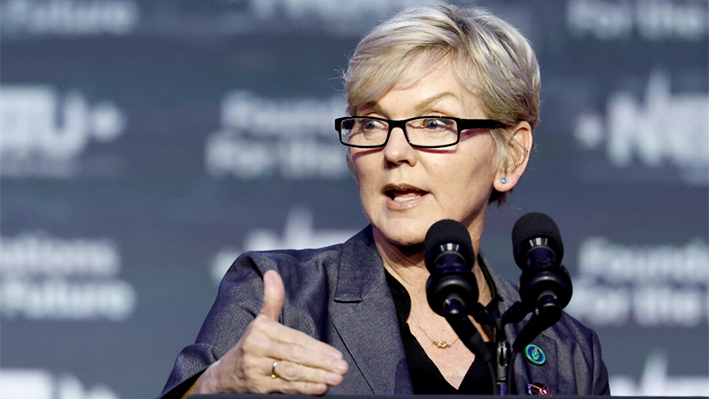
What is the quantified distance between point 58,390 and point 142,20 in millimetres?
1552

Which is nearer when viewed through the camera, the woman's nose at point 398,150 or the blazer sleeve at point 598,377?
the woman's nose at point 398,150

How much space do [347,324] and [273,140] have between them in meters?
1.81

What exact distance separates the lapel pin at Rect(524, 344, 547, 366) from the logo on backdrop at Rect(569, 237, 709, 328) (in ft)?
5.27

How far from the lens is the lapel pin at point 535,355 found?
2.05 metres

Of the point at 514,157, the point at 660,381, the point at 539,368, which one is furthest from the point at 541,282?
the point at 660,381

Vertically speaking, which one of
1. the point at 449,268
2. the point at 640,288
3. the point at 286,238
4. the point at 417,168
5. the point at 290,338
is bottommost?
the point at 640,288

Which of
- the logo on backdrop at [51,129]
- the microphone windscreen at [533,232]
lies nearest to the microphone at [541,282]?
the microphone windscreen at [533,232]

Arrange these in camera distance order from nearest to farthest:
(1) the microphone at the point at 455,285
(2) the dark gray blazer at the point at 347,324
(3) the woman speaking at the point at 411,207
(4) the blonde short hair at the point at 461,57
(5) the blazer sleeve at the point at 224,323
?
1. (1) the microphone at the point at 455,285
2. (5) the blazer sleeve at the point at 224,323
3. (2) the dark gray blazer at the point at 347,324
4. (3) the woman speaking at the point at 411,207
5. (4) the blonde short hair at the point at 461,57

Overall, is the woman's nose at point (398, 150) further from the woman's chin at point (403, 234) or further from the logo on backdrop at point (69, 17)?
the logo on backdrop at point (69, 17)

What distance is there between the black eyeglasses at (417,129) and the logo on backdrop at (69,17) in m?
2.03

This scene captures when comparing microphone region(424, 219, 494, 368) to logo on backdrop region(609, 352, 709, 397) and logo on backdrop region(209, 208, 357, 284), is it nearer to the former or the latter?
logo on backdrop region(209, 208, 357, 284)

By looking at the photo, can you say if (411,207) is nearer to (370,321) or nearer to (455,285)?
(370,321)

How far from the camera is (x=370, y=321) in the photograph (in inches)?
77.2

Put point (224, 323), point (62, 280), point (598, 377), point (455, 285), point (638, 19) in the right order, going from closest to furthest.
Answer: point (455, 285)
point (224, 323)
point (598, 377)
point (62, 280)
point (638, 19)
